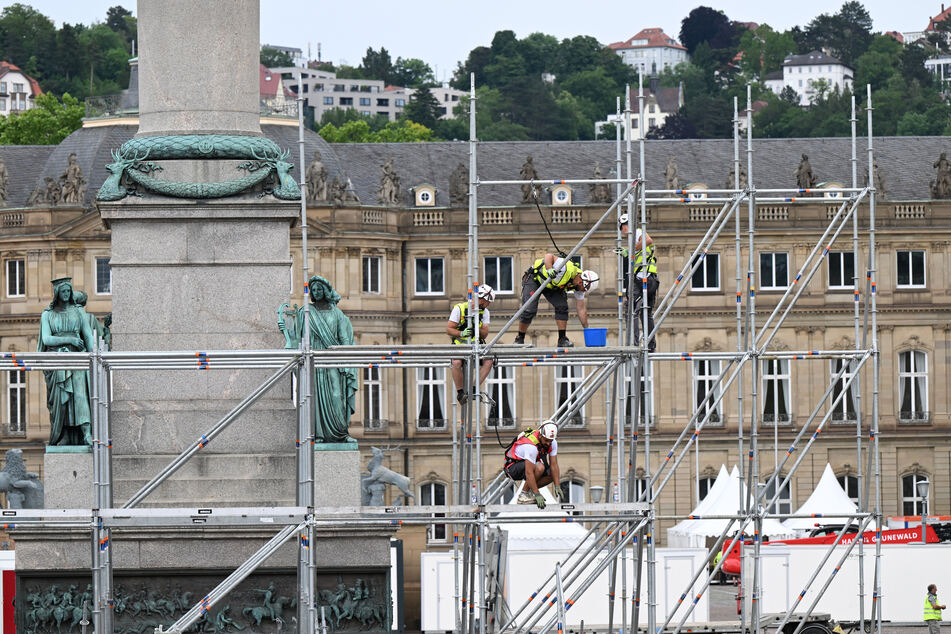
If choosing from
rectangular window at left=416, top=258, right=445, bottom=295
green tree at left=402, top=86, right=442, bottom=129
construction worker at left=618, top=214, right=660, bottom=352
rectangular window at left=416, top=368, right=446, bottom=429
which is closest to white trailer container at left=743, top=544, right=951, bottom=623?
construction worker at left=618, top=214, right=660, bottom=352

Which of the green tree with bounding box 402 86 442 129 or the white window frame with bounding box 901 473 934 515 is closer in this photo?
the white window frame with bounding box 901 473 934 515

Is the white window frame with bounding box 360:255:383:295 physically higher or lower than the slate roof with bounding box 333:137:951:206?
lower

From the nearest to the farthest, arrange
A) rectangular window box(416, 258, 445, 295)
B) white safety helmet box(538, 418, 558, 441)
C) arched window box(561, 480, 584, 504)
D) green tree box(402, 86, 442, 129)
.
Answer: white safety helmet box(538, 418, 558, 441), arched window box(561, 480, 584, 504), rectangular window box(416, 258, 445, 295), green tree box(402, 86, 442, 129)

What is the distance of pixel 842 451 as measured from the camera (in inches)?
3701

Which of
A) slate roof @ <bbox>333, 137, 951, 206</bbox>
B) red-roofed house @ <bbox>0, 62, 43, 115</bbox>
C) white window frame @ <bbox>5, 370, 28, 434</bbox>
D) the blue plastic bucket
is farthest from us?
red-roofed house @ <bbox>0, 62, 43, 115</bbox>

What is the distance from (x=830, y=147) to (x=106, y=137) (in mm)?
28716

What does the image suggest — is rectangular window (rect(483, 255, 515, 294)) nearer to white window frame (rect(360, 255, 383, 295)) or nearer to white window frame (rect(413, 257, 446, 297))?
white window frame (rect(413, 257, 446, 297))

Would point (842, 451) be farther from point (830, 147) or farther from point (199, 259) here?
point (199, 259)

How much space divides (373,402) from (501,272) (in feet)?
23.1

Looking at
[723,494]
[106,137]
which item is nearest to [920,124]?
[106,137]

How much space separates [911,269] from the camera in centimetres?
9519

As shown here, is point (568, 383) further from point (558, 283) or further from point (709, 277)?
point (558, 283)

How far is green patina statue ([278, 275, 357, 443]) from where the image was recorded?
32.5 meters

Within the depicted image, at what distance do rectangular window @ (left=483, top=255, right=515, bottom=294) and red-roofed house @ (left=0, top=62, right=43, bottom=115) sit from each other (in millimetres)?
105980
